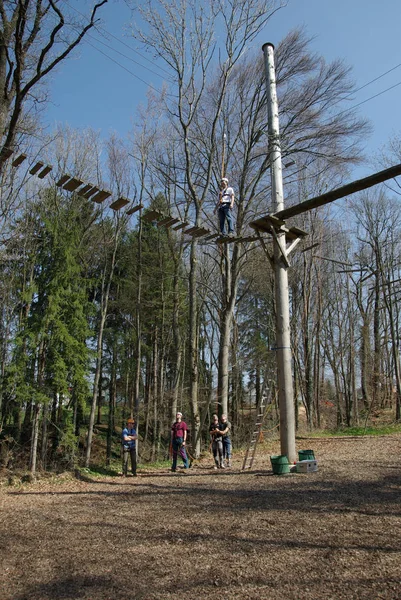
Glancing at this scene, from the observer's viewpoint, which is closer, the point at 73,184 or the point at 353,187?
the point at 73,184

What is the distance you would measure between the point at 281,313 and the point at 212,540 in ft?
17.0

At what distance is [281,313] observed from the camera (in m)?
9.09

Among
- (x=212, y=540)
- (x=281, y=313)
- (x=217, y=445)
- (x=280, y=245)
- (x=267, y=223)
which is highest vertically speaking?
(x=267, y=223)

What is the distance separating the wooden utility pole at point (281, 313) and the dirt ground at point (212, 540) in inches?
38.0

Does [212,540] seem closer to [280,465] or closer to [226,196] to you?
[280,465]

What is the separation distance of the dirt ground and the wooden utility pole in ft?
3.17

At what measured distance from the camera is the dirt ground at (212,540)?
11.7 ft

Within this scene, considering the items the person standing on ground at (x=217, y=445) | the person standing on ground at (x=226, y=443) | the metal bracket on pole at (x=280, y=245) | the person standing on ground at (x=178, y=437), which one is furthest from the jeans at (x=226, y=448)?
the metal bracket on pole at (x=280, y=245)

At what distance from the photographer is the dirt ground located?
11.7 feet

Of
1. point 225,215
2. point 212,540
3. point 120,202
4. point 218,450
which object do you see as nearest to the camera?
point 212,540

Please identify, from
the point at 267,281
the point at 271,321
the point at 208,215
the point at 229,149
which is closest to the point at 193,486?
the point at 208,215

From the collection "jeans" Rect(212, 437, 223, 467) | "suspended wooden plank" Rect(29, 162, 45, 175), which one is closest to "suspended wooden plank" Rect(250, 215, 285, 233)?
"suspended wooden plank" Rect(29, 162, 45, 175)

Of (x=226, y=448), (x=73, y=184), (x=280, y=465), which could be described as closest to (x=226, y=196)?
(x=73, y=184)

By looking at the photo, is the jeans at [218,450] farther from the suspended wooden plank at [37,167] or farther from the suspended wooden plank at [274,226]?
the suspended wooden plank at [37,167]
